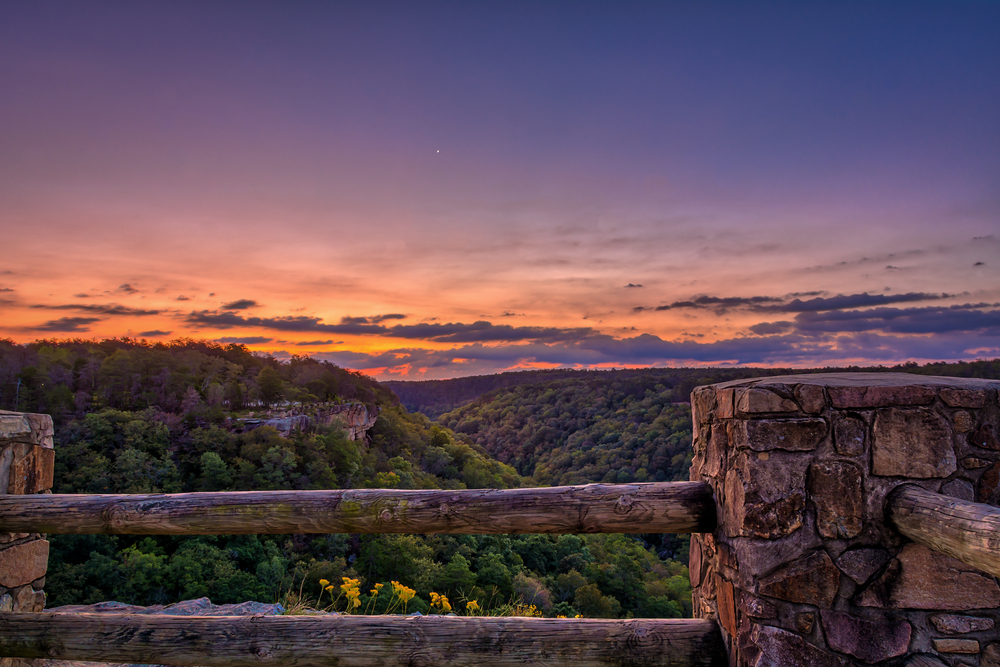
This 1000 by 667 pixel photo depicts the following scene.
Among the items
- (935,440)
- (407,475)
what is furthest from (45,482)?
(407,475)

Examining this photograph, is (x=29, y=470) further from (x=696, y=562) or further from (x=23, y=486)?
(x=696, y=562)

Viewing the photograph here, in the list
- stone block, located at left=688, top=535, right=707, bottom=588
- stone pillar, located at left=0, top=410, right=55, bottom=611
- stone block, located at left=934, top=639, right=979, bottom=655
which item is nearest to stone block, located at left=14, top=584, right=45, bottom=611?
stone pillar, located at left=0, top=410, right=55, bottom=611

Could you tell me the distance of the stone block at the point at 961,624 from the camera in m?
1.47

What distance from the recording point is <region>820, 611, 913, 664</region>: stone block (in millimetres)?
1480

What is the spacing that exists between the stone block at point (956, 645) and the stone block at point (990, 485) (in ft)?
1.33

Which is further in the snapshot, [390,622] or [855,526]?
[390,622]

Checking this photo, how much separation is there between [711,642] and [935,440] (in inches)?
37.5

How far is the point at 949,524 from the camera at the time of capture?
4.11 feet

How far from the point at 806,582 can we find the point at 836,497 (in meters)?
0.27

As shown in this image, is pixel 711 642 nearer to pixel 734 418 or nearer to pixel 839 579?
pixel 839 579

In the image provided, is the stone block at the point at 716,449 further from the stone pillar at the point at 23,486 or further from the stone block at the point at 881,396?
the stone pillar at the point at 23,486

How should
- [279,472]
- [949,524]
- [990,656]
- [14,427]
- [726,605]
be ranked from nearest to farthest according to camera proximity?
[949,524]
[990,656]
[726,605]
[14,427]
[279,472]

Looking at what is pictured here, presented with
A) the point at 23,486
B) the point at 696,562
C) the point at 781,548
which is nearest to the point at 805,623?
the point at 781,548

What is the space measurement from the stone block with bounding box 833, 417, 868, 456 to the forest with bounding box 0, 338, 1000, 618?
9.10 feet
